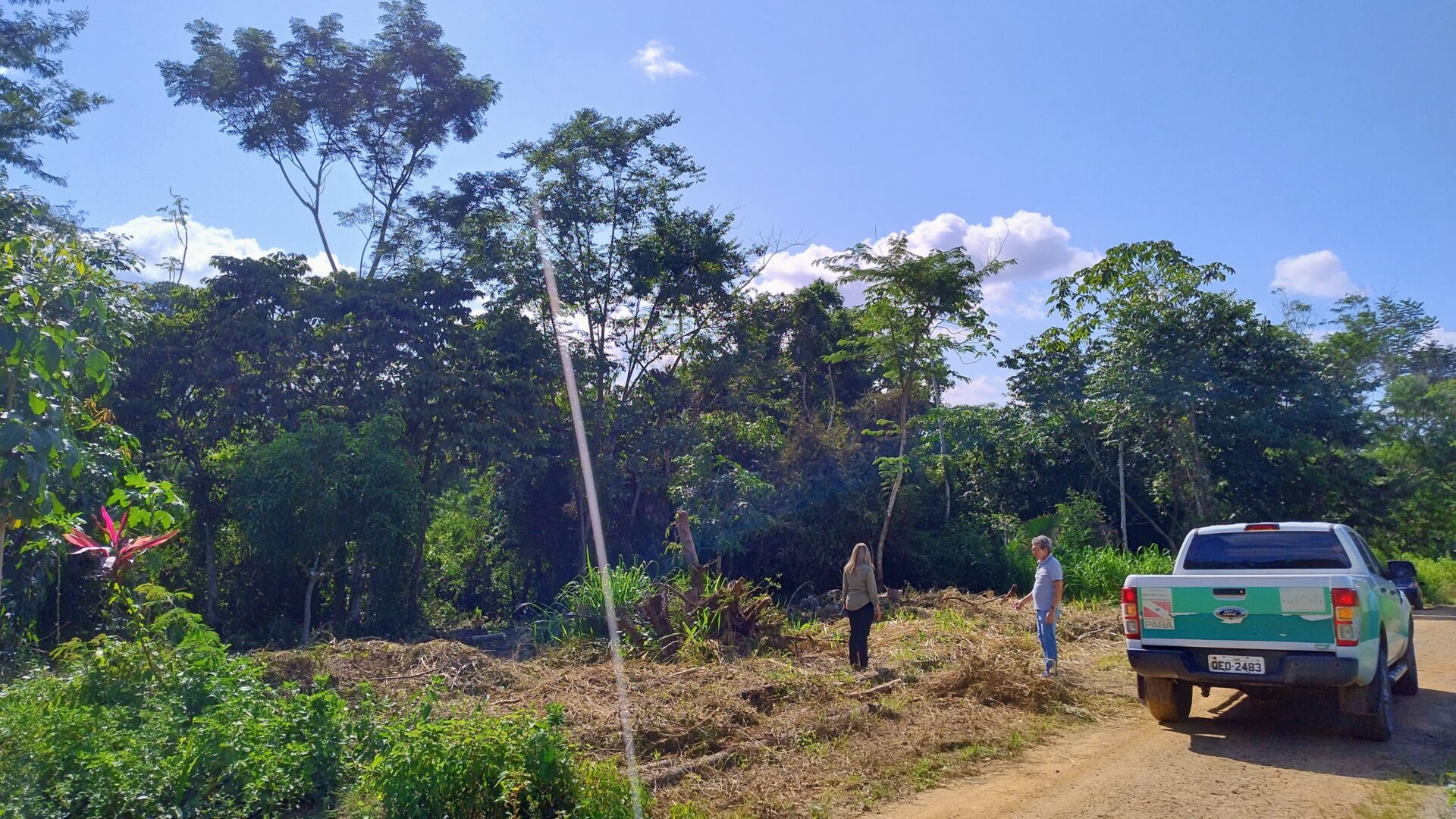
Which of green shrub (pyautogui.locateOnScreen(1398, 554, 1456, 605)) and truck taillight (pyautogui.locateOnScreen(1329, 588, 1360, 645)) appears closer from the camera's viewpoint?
truck taillight (pyautogui.locateOnScreen(1329, 588, 1360, 645))

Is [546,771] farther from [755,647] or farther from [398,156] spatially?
[398,156]

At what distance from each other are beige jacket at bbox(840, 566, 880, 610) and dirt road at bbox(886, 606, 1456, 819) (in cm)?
258

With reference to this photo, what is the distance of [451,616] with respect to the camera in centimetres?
1864

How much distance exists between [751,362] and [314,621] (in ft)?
33.5

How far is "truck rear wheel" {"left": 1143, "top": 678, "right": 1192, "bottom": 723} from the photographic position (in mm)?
7500

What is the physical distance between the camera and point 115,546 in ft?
24.0

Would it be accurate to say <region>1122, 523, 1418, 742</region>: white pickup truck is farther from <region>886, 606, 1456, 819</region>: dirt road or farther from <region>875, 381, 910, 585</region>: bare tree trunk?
<region>875, 381, 910, 585</region>: bare tree trunk

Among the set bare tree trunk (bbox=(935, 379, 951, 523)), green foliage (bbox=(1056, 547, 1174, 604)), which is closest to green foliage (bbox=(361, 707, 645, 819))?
green foliage (bbox=(1056, 547, 1174, 604))

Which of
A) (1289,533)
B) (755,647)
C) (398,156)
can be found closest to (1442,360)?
(1289,533)

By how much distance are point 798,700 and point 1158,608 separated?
3.06 m

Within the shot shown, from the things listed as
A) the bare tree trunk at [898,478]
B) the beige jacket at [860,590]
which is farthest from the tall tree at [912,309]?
the beige jacket at [860,590]

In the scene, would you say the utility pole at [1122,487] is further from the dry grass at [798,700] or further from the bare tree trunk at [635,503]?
the bare tree trunk at [635,503]

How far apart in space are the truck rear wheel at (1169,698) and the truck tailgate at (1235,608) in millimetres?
629

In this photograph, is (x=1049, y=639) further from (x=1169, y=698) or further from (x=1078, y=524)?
(x=1078, y=524)
